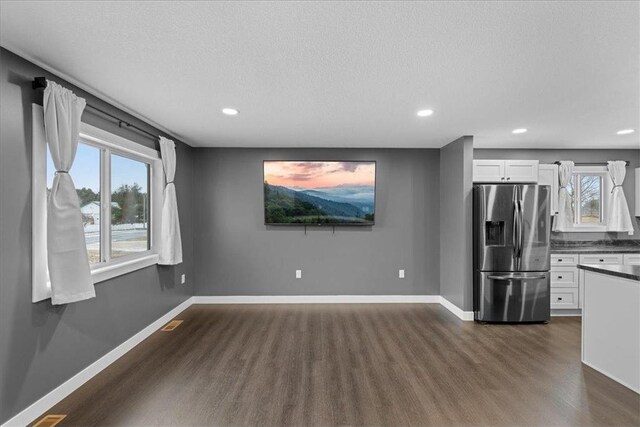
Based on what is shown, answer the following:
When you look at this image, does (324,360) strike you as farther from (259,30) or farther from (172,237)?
(259,30)

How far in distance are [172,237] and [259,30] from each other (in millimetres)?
3018

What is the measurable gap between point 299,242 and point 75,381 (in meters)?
3.14

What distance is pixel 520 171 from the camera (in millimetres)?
4500

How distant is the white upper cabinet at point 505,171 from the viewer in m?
4.46

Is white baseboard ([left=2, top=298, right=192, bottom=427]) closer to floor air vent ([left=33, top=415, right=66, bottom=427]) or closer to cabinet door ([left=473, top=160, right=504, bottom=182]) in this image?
floor air vent ([left=33, top=415, right=66, bottom=427])

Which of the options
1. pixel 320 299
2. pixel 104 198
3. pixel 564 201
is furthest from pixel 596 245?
pixel 104 198

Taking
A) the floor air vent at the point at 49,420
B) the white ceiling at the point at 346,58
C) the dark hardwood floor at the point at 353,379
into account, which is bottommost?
the dark hardwood floor at the point at 353,379

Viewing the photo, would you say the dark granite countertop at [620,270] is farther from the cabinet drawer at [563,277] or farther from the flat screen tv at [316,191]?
the flat screen tv at [316,191]

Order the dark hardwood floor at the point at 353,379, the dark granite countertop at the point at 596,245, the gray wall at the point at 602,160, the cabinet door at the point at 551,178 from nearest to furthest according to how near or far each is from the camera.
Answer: the dark hardwood floor at the point at 353,379 → the cabinet door at the point at 551,178 → the dark granite countertop at the point at 596,245 → the gray wall at the point at 602,160

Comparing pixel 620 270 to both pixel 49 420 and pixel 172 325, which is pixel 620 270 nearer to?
pixel 49 420

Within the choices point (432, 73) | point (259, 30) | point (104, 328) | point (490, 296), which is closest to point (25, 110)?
point (259, 30)

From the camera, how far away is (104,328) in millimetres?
2947

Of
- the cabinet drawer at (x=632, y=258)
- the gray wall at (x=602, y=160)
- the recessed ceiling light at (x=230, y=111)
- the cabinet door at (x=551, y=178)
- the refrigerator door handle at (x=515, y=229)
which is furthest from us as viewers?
the gray wall at (x=602, y=160)

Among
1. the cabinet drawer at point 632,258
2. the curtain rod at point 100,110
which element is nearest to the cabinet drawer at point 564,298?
the cabinet drawer at point 632,258
